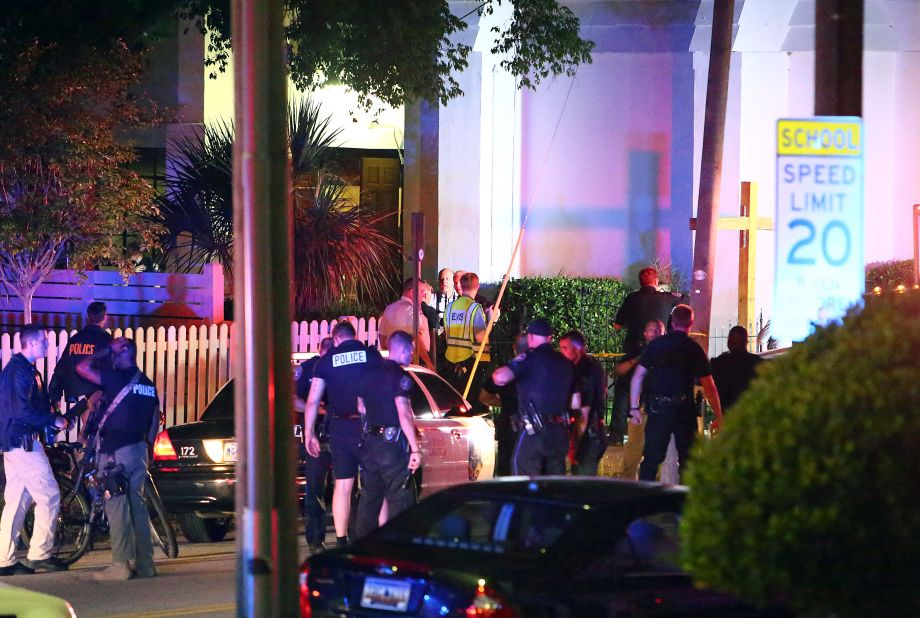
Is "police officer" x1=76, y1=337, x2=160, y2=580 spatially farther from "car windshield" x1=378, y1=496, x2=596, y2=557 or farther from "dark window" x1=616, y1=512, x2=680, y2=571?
"dark window" x1=616, y1=512, x2=680, y2=571

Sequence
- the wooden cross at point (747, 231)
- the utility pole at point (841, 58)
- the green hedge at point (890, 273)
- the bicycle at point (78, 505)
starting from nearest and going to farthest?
1. the utility pole at point (841, 58)
2. the bicycle at point (78, 505)
3. the wooden cross at point (747, 231)
4. the green hedge at point (890, 273)

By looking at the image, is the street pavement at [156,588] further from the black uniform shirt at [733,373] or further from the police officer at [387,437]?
the black uniform shirt at [733,373]

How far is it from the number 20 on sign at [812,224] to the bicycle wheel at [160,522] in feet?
18.9

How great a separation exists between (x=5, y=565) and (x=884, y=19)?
1642cm

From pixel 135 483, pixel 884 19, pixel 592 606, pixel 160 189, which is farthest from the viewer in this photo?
pixel 160 189

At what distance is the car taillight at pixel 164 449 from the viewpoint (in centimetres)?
1192

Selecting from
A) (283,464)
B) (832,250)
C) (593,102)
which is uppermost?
(593,102)

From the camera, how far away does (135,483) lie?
10.6m

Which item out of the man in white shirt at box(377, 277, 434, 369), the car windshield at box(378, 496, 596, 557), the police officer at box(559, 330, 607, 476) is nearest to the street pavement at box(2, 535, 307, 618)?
the police officer at box(559, 330, 607, 476)

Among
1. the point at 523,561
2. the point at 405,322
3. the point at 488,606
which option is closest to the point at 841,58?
the point at 523,561

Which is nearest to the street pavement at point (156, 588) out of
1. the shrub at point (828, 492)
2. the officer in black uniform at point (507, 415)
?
the officer in black uniform at point (507, 415)

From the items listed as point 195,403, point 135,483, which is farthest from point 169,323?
point 135,483

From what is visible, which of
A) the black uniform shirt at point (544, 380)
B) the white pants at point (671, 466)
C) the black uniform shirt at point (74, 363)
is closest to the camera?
the black uniform shirt at point (544, 380)

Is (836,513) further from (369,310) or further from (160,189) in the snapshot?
(160,189)
